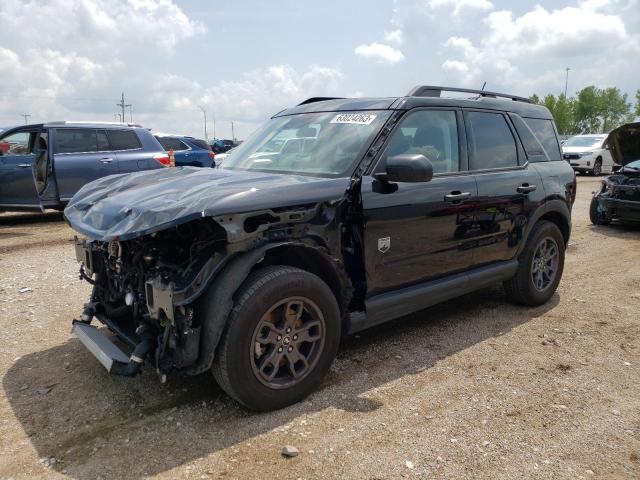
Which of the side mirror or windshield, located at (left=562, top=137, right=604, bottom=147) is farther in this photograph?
windshield, located at (left=562, top=137, right=604, bottom=147)

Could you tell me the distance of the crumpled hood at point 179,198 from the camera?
280 cm

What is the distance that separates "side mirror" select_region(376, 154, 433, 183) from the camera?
3.37 meters

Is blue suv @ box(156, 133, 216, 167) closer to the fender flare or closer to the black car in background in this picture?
the fender flare

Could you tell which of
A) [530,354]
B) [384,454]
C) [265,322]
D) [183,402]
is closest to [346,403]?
[384,454]

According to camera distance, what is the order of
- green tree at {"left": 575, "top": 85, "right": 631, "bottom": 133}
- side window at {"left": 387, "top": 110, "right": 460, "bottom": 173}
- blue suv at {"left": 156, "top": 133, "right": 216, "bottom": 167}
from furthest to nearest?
1. green tree at {"left": 575, "top": 85, "right": 631, "bottom": 133}
2. blue suv at {"left": 156, "top": 133, "right": 216, "bottom": 167}
3. side window at {"left": 387, "top": 110, "right": 460, "bottom": 173}

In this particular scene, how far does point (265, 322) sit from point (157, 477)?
0.97 m

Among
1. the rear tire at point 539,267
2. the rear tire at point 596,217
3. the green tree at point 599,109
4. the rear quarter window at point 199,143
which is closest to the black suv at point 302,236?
the rear tire at point 539,267

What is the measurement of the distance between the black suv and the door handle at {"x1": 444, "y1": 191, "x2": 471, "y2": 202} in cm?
1

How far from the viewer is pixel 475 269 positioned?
14.7 ft

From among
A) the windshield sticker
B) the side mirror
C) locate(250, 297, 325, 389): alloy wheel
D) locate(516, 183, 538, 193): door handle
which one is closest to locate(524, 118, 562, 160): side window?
locate(516, 183, 538, 193): door handle

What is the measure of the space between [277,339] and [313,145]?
1.52 metres

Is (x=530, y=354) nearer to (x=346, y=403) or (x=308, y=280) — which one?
(x=346, y=403)

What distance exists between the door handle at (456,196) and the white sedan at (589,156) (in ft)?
61.0

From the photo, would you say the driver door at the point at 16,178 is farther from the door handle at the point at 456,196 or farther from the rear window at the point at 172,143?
the door handle at the point at 456,196
